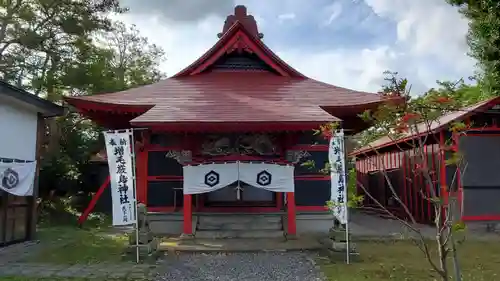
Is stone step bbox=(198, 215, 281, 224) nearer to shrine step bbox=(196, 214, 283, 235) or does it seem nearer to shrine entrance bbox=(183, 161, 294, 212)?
shrine step bbox=(196, 214, 283, 235)

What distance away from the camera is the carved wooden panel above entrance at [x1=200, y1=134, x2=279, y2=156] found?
10531mm

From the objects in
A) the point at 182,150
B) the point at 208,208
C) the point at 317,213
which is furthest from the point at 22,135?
the point at 317,213

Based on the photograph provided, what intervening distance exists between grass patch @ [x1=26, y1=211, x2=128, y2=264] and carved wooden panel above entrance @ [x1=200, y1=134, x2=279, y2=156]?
9.74 feet

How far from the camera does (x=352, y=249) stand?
8.04 metres

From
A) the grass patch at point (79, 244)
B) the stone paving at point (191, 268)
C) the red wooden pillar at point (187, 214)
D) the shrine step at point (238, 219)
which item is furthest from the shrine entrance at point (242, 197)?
the stone paving at point (191, 268)

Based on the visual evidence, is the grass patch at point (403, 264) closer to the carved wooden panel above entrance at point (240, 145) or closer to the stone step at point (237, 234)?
the stone step at point (237, 234)

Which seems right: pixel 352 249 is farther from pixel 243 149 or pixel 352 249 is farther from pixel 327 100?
pixel 327 100

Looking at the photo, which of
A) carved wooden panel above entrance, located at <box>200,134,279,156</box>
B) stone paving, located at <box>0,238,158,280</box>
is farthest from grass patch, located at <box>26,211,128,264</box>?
carved wooden panel above entrance, located at <box>200,134,279,156</box>

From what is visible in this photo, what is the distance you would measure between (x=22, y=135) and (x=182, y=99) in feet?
12.6

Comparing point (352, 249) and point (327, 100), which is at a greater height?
point (327, 100)

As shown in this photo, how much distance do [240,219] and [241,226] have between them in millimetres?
270

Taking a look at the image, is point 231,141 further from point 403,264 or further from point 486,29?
point 486,29

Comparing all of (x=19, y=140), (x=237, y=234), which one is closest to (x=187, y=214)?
(x=237, y=234)

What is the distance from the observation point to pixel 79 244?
9594mm
